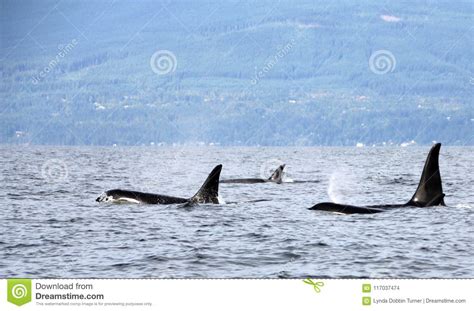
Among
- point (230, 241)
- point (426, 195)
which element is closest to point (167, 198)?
point (426, 195)

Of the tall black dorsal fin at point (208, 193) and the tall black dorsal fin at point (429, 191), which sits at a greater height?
the tall black dorsal fin at point (208, 193)

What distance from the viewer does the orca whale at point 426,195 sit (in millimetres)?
28594

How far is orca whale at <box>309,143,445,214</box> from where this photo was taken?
28594 mm

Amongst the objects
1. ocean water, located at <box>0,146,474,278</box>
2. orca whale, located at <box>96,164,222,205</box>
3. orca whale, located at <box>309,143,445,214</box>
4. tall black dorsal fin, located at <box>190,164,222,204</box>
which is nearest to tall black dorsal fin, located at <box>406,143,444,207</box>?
orca whale, located at <box>309,143,445,214</box>

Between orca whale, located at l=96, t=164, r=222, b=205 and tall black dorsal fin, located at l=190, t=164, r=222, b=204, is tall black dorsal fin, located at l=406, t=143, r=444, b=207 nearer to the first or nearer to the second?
tall black dorsal fin, located at l=190, t=164, r=222, b=204

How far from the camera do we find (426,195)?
3034cm

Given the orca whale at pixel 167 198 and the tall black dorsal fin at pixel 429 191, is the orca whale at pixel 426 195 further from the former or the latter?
the orca whale at pixel 167 198
